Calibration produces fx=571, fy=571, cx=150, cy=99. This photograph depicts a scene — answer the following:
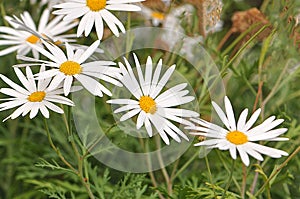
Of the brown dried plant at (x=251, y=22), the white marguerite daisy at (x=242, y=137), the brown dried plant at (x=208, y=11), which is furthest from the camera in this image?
the brown dried plant at (x=251, y=22)

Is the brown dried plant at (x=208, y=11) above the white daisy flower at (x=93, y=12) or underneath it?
above

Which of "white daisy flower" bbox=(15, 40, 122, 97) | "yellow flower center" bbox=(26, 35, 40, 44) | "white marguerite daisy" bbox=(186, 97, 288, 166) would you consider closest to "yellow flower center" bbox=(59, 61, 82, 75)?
"white daisy flower" bbox=(15, 40, 122, 97)

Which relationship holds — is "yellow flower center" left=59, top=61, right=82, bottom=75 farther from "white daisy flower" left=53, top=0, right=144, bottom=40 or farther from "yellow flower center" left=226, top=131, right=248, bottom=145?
"yellow flower center" left=226, top=131, right=248, bottom=145

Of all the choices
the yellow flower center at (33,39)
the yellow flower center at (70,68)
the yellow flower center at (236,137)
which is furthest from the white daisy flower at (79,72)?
the yellow flower center at (33,39)

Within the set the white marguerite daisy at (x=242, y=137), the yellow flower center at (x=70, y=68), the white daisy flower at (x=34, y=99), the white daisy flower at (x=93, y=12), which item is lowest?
the white marguerite daisy at (x=242, y=137)

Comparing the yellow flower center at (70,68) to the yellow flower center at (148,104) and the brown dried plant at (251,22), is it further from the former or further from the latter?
the brown dried plant at (251,22)

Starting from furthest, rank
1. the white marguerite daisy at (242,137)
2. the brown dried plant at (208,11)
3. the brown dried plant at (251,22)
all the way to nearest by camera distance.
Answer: the brown dried plant at (251,22) → the brown dried plant at (208,11) → the white marguerite daisy at (242,137)

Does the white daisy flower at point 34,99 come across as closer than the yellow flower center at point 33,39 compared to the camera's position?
Yes
